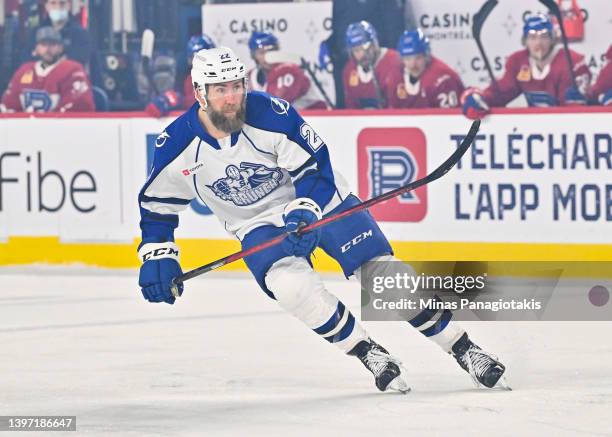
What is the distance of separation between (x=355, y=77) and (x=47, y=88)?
2039mm

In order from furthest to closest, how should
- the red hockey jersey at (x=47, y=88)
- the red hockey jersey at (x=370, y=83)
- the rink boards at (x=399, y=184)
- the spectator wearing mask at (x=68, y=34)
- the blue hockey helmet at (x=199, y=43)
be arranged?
the spectator wearing mask at (x=68, y=34), the red hockey jersey at (x=47, y=88), the blue hockey helmet at (x=199, y=43), the red hockey jersey at (x=370, y=83), the rink boards at (x=399, y=184)

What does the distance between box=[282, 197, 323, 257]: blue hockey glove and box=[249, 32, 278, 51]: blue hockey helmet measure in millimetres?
4687

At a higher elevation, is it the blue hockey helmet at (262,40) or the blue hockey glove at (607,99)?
the blue hockey helmet at (262,40)

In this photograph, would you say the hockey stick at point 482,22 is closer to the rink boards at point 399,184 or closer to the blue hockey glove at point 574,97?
the blue hockey glove at point 574,97

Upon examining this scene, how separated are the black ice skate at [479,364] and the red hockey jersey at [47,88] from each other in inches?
202

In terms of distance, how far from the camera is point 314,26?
1130cm

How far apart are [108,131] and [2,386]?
13.4 feet

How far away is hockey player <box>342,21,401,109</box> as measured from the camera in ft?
34.8

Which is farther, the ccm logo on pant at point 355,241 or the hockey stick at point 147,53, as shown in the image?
the hockey stick at point 147,53

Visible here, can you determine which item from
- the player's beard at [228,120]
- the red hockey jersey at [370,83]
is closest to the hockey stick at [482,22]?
the red hockey jersey at [370,83]

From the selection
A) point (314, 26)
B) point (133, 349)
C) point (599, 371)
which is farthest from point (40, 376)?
point (314, 26)

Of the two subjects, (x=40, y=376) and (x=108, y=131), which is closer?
(x=40, y=376)

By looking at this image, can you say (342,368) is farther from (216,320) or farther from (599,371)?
(216,320)

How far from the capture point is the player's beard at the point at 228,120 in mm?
6508
